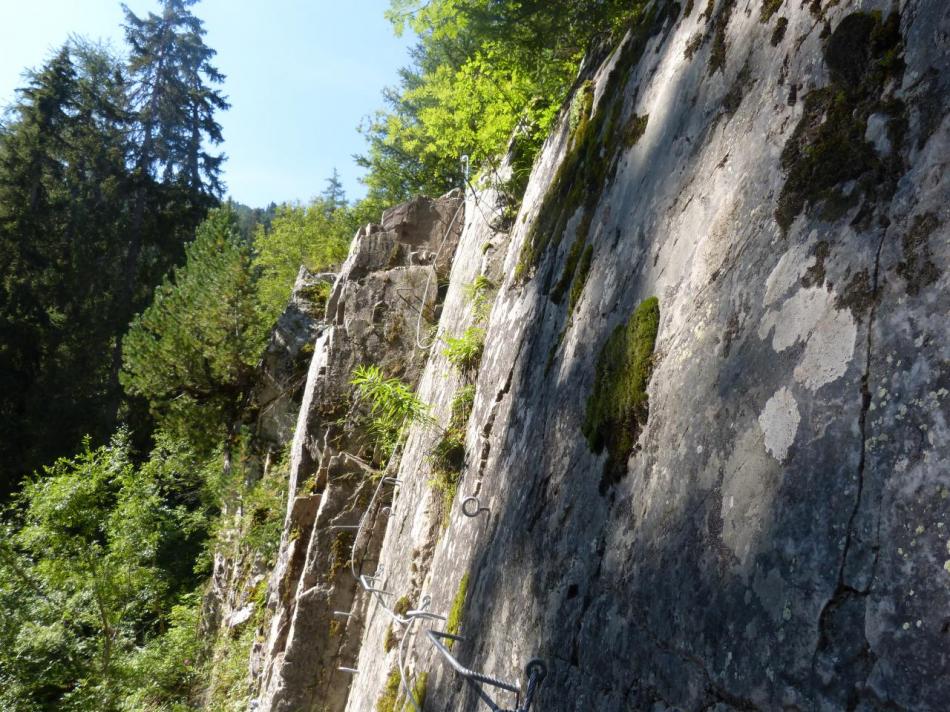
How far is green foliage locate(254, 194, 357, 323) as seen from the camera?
1771 cm

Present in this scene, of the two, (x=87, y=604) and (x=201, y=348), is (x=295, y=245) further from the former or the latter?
(x=87, y=604)

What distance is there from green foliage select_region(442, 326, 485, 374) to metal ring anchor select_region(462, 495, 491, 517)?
1.46 metres

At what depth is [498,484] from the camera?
347 cm

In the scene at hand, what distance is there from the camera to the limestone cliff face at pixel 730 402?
1.20 meters

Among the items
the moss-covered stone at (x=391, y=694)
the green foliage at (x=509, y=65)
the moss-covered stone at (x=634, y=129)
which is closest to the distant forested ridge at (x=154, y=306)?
the green foliage at (x=509, y=65)

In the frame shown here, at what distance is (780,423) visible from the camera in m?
1.50

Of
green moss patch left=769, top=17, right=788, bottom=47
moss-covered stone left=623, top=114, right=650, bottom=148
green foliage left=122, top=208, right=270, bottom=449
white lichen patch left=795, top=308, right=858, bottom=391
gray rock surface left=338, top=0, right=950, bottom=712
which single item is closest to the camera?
gray rock surface left=338, top=0, right=950, bottom=712

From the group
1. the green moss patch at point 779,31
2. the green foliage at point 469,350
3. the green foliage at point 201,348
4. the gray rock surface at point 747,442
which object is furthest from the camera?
the green foliage at point 201,348

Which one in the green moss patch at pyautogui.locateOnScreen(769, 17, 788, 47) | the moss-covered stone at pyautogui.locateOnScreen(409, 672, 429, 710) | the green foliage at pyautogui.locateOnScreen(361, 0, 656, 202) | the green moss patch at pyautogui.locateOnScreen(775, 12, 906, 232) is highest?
the green foliage at pyautogui.locateOnScreen(361, 0, 656, 202)

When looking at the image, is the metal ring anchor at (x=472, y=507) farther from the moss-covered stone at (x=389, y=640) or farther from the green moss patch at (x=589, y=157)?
the green moss patch at (x=589, y=157)

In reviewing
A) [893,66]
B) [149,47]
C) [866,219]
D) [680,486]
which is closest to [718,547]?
[680,486]

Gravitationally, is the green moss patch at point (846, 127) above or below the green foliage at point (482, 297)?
below

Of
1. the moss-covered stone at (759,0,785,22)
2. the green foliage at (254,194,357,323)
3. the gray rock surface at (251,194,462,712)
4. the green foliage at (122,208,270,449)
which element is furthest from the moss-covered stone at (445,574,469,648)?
the green foliage at (254,194,357,323)

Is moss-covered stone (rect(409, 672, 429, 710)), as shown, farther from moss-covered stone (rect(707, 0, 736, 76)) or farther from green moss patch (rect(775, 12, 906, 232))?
moss-covered stone (rect(707, 0, 736, 76))
